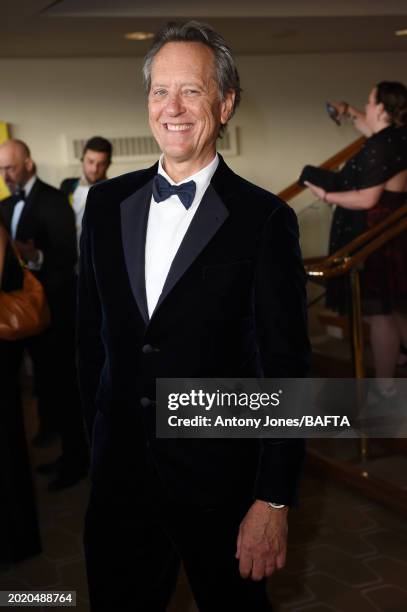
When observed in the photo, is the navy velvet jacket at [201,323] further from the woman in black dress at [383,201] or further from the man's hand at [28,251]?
the woman in black dress at [383,201]

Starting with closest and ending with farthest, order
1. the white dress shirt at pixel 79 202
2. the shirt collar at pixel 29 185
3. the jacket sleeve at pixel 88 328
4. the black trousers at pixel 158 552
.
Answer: the black trousers at pixel 158 552, the jacket sleeve at pixel 88 328, the shirt collar at pixel 29 185, the white dress shirt at pixel 79 202

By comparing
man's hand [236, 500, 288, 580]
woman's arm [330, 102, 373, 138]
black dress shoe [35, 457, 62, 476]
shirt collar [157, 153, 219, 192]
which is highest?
woman's arm [330, 102, 373, 138]

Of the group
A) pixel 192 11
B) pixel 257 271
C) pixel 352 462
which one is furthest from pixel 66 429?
pixel 192 11

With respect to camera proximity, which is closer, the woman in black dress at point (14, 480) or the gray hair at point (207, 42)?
the gray hair at point (207, 42)

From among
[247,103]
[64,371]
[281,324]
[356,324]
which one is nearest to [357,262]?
[356,324]

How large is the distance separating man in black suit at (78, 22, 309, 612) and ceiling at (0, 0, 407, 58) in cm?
347

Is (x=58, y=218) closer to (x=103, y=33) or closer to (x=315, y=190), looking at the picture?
(x=315, y=190)

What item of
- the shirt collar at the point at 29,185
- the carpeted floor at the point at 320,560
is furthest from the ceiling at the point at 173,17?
the carpeted floor at the point at 320,560

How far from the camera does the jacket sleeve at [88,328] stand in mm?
1880

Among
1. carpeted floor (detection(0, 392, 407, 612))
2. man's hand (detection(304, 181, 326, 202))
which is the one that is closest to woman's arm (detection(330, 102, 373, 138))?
man's hand (detection(304, 181, 326, 202))

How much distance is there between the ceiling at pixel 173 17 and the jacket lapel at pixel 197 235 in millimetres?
3572

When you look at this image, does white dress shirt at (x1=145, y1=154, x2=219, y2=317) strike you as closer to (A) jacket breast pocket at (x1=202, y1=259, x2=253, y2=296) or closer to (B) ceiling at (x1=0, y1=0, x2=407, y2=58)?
(A) jacket breast pocket at (x1=202, y1=259, x2=253, y2=296)

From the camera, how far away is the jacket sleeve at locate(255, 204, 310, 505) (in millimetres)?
1671

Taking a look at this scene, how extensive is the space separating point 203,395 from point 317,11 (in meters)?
4.76
